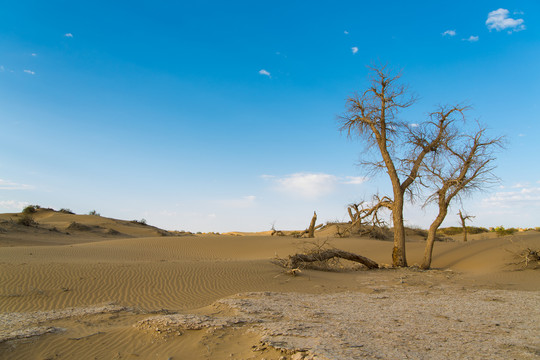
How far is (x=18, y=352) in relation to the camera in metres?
4.18

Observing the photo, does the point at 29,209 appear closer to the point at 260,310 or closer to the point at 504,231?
the point at 260,310

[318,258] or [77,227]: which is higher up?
[77,227]

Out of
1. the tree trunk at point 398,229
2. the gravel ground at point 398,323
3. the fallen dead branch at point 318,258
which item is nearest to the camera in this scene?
the gravel ground at point 398,323

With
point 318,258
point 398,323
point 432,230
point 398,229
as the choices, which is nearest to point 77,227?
point 318,258

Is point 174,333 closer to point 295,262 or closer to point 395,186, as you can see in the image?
point 295,262

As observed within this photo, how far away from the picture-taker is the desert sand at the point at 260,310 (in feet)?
13.9

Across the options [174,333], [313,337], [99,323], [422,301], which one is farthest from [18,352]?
[422,301]

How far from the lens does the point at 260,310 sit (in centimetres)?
619

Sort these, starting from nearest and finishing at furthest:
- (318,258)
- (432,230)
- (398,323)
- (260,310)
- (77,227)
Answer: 1. (398,323)
2. (260,310)
3. (318,258)
4. (432,230)
5. (77,227)

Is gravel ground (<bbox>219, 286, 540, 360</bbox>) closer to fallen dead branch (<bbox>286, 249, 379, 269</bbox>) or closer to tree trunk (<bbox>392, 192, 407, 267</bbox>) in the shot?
fallen dead branch (<bbox>286, 249, 379, 269</bbox>)

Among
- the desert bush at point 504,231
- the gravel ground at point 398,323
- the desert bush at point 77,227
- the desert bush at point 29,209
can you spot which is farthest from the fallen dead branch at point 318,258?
the desert bush at point 29,209

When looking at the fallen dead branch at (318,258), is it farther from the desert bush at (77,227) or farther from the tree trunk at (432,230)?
the desert bush at (77,227)

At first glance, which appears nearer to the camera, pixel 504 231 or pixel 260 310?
pixel 260 310

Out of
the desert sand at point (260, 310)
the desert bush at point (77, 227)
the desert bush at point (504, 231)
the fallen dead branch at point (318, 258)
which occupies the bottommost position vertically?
the desert sand at point (260, 310)
